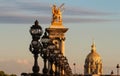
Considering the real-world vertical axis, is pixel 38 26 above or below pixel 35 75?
above

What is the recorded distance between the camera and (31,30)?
43031 millimetres

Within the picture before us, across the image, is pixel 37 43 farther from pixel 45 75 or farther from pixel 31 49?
pixel 45 75

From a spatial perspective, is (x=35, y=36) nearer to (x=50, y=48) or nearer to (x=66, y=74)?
(x=50, y=48)

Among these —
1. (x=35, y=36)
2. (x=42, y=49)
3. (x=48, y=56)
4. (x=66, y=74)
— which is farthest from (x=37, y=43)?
(x=66, y=74)

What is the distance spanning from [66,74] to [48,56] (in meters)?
71.1

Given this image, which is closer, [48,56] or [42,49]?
[42,49]

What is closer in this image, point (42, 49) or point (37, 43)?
point (37, 43)

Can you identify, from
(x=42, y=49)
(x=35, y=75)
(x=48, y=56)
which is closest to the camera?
(x=35, y=75)

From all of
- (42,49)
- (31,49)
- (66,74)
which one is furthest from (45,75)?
(66,74)

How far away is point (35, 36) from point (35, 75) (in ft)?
7.30

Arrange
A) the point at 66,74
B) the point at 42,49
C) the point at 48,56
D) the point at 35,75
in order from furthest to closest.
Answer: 1. the point at 66,74
2. the point at 48,56
3. the point at 42,49
4. the point at 35,75

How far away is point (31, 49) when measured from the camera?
43.1 m

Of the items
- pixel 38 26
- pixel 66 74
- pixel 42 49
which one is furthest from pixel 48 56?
pixel 66 74

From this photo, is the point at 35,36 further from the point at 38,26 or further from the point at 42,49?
the point at 42,49
